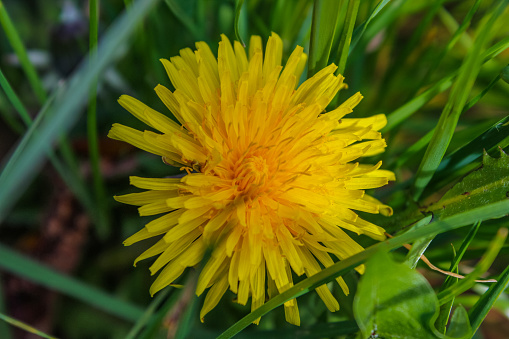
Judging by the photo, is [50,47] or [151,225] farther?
[50,47]

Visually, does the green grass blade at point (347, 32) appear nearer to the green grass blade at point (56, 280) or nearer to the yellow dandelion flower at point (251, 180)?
the yellow dandelion flower at point (251, 180)

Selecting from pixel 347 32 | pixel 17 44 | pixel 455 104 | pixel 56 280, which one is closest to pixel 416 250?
pixel 455 104

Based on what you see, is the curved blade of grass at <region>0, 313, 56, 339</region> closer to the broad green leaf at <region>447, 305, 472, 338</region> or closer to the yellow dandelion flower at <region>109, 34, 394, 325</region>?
the yellow dandelion flower at <region>109, 34, 394, 325</region>

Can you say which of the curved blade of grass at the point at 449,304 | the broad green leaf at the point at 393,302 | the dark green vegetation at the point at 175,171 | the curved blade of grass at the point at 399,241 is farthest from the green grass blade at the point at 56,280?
the curved blade of grass at the point at 449,304

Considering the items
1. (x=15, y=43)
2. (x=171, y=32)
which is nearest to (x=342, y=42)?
(x=171, y=32)

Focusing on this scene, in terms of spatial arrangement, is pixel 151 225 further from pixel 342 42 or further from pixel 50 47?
pixel 50 47

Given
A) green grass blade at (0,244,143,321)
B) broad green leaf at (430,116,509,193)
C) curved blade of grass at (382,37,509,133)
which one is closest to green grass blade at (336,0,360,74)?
curved blade of grass at (382,37,509,133)
